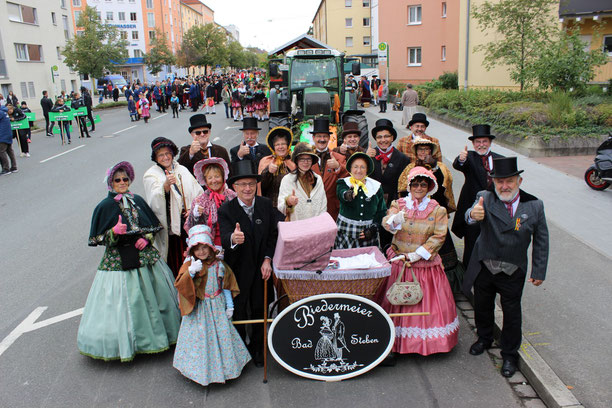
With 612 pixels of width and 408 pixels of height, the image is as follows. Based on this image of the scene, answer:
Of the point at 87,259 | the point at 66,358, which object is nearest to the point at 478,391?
the point at 66,358

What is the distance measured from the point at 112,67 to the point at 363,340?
130 ft

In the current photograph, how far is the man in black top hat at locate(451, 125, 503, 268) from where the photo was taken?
5691 millimetres

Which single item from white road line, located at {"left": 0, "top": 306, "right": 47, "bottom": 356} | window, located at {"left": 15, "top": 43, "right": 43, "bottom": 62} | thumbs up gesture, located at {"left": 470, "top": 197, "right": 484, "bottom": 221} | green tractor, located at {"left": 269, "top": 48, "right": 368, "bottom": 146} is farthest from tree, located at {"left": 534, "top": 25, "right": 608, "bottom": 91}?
window, located at {"left": 15, "top": 43, "right": 43, "bottom": 62}

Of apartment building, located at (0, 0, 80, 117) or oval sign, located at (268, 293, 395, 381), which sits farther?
apartment building, located at (0, 0, 80, 117)

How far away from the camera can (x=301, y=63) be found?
17281 millimetres

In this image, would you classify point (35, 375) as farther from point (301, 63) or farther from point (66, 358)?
point (301, 63)

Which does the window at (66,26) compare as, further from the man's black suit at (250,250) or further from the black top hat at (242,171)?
the man's black suit at (250,250)

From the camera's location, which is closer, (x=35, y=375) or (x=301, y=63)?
(x=35, y=375)

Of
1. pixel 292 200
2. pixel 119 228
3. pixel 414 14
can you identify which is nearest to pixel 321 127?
pixel 292 200

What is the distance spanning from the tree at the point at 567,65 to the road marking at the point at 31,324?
1636cm

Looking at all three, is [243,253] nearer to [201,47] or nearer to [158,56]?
[158,56]

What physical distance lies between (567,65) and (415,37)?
25222 mm

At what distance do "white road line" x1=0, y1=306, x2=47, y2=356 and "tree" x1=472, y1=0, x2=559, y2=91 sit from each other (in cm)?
1811

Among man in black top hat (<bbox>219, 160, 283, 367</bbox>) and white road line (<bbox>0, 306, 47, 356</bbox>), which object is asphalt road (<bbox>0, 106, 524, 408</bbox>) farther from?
man in black top hat (<bbox>219, 160, 283, 367</bbox>)
